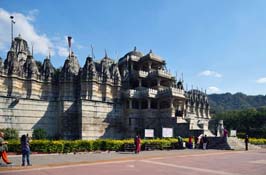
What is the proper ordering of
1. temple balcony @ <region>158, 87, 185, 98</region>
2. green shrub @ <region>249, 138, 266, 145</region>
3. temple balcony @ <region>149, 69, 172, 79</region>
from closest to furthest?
1. green shrub @ <region>249, 138, 266, 145</region>
2. temple balcony @ <region>158, 87, 185, 98</region>
3. temple balcony @ <region>149, 69, 172, 79</region>

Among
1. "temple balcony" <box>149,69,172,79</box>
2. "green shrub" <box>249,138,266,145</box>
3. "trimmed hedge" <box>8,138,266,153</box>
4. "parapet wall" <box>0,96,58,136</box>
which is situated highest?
"temple balcony" <box>149,69,172,79</box>

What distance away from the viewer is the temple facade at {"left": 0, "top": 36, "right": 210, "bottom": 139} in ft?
137

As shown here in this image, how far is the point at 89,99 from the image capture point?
45250 mm

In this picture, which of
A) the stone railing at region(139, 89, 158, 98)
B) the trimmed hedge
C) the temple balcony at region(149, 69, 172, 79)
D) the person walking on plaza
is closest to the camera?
the person walking on plaza

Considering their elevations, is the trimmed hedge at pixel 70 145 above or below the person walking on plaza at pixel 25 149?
below

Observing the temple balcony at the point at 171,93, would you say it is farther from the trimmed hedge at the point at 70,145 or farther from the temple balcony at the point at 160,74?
the trimmed hedge at the point at 70,145

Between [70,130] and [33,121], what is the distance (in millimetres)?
5558

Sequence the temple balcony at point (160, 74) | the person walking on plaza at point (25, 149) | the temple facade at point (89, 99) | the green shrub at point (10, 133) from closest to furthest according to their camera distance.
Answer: the person walking on plaza at point (25, 149)
the green shrub at point (10, 133)
the temple facade at point (89, 99)
the temple balcony at point (160, 74)

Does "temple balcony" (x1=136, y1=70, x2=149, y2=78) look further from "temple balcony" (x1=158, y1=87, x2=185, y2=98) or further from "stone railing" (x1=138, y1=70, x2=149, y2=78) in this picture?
"temple balcony" (x1=158, y1=87, x2=185, y2=98)

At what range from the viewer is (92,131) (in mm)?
43562

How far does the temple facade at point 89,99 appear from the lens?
4166 centimetres

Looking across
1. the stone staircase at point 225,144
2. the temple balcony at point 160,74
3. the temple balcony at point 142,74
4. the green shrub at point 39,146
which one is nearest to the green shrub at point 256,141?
the stone staircase at point 225,144

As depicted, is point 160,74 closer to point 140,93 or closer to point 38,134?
point 140,93

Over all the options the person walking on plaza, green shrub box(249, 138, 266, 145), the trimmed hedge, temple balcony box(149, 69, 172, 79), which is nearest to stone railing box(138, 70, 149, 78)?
temple balcony box(149, 69, 172, 79)
